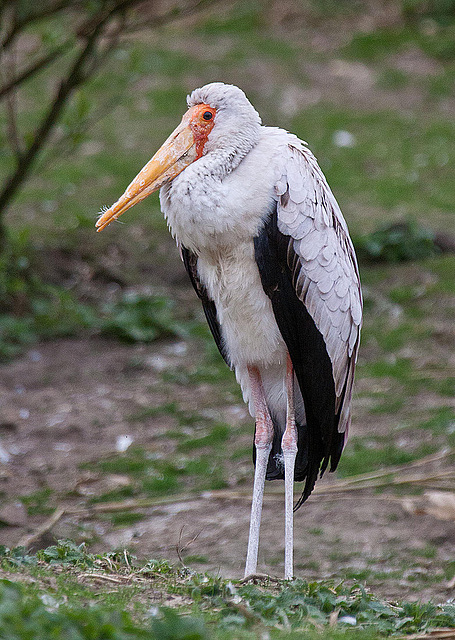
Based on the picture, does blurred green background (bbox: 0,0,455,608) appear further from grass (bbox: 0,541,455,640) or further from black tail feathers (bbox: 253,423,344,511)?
grass (bbox: 0,541,455,640)

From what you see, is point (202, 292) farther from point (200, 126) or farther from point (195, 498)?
point (195, 498)

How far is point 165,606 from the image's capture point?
9.63 ft

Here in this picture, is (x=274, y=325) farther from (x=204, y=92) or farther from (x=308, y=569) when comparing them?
(x=308, y=569)

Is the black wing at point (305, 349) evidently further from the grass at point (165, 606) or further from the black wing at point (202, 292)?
the grass at point (165, 606)

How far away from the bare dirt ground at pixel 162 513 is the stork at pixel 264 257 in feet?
2.13

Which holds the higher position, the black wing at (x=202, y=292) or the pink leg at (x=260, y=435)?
the black wing at (x=202, y=292)

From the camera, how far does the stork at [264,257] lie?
3.52m

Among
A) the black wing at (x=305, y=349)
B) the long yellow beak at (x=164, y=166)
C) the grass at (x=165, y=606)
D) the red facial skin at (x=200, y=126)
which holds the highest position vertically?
the red facial skin at (x=200, y=126)

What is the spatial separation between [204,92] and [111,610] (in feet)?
6.47

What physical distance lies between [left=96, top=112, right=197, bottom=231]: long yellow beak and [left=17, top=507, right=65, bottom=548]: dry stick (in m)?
1.68

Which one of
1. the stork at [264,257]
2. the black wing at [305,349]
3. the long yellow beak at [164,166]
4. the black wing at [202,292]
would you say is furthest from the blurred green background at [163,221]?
the long yellow beak at [164,166]

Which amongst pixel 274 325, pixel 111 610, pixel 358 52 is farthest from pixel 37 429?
pixel 358 52

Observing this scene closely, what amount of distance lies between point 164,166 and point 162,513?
1.92 meters

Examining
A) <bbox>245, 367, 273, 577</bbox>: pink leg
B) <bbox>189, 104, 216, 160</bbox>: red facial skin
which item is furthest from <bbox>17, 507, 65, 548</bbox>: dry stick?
<bbox>189, 104, 216, 160</bbox>: red facial skin
